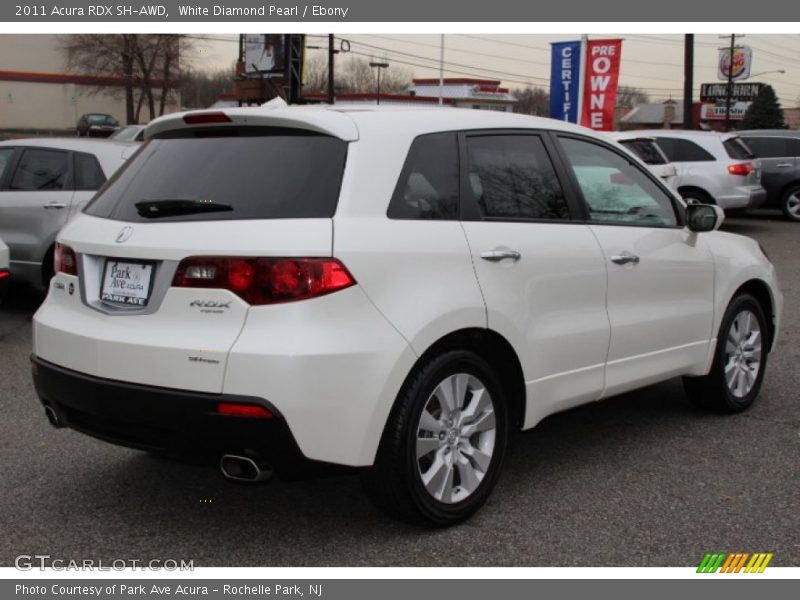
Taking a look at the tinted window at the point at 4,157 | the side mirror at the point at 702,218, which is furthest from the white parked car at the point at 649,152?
the side mirror at the point at 702,218

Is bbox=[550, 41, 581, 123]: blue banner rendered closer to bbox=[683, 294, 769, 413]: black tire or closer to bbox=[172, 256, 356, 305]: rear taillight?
bbox=[683, 294, 769, 413]: black tire

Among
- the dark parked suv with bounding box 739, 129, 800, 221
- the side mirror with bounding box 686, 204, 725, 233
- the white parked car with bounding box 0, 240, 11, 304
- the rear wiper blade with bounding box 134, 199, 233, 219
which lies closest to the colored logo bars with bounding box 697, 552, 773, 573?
the side mirror with bounding box 686, 204, 725, 233

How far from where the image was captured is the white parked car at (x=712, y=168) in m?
16.2

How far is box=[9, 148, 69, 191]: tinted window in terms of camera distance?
351 inches

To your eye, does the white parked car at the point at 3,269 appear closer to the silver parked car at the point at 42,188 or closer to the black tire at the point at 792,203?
the silver parked car at the point at 42,188

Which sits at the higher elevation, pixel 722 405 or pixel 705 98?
pixel 705 98

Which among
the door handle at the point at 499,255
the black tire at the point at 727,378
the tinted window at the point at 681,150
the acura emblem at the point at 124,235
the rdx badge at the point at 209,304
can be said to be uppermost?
the tinted window at the point at 681,150

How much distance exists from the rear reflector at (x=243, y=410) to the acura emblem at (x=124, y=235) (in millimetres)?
815

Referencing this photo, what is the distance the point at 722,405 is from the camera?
5652mm

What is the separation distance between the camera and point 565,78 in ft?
63.8

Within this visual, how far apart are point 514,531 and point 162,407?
154 cm

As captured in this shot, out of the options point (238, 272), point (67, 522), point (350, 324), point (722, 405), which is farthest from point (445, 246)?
point (722, 405)

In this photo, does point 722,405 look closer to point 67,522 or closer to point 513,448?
point 513,448

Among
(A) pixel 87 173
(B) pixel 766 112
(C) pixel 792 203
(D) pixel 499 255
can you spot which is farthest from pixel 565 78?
(B) pixel 766 112
